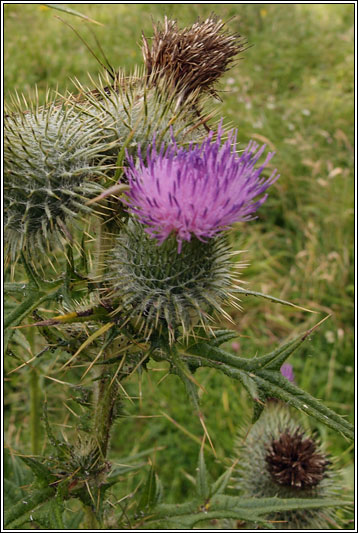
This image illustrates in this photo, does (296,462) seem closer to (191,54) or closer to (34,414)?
(34,414)

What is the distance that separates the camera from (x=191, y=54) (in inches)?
74.4

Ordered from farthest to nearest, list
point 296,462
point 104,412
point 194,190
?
1. point 296,462
2. point 104,412
3. point 194,190

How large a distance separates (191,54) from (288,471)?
5.71 feet

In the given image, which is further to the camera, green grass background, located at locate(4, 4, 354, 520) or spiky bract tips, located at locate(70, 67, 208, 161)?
green grass background, located at locate(4, 4, 354, 520)

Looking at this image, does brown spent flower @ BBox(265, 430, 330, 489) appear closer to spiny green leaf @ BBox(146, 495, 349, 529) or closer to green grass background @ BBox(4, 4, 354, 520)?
green grass background @ BBox(4, 4, 354, 520)

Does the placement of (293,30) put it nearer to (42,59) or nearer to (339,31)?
(339,31)

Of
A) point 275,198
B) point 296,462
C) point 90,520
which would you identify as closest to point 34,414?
point 90,520

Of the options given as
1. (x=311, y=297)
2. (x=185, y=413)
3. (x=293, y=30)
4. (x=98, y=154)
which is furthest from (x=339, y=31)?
(x=98, y=154)

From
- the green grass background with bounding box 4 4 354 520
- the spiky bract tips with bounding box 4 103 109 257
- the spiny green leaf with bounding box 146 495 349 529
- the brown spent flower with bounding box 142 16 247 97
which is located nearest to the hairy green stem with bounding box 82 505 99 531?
the spiny green leaf with bounding box 146 495 349 529

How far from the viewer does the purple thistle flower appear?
1.45 m

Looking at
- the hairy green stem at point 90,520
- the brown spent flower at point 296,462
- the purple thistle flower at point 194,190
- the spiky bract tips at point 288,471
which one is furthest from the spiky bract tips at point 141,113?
the brown spent flower at point 296,462

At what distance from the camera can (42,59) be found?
6.21m

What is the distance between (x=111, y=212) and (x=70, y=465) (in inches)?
31.4

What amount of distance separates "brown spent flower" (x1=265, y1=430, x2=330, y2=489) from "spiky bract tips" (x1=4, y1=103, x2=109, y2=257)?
4.69 feet
